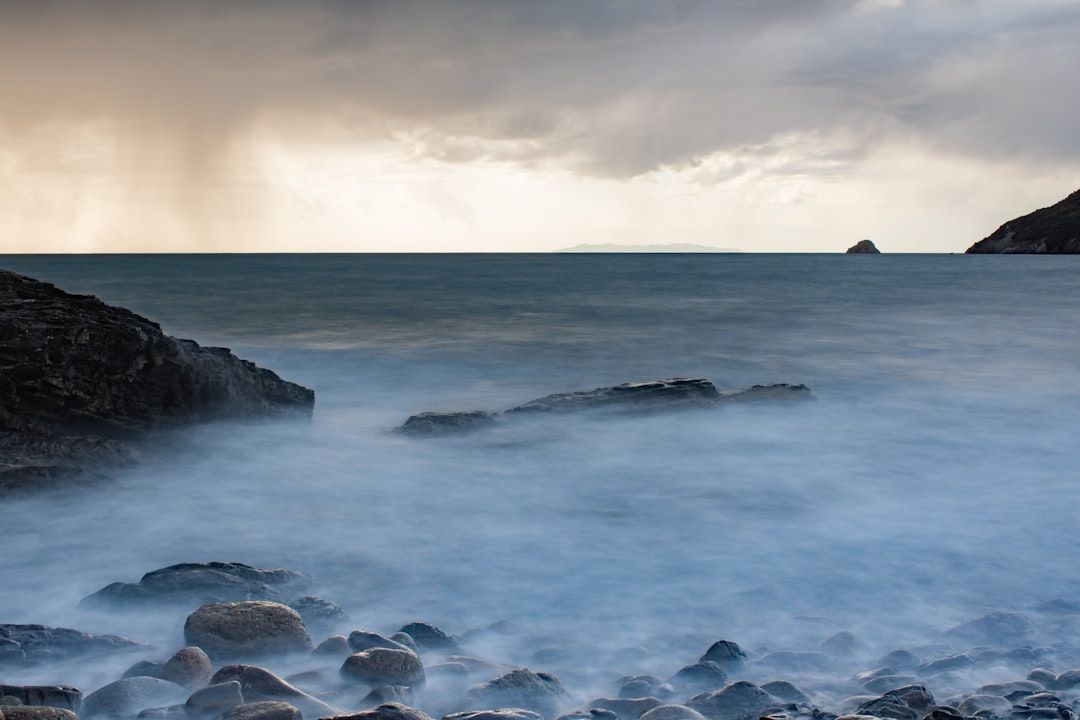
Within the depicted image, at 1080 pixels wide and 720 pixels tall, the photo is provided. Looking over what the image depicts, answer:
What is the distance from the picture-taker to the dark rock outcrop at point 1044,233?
12988cm

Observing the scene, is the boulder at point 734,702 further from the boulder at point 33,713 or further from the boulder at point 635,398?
the boulder at point 635,398

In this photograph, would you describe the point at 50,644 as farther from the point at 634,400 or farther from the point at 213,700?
the point at 634,400

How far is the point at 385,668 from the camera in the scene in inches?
186

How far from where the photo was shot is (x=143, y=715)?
169 inches

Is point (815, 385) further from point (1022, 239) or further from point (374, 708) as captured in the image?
point (1022, 239)

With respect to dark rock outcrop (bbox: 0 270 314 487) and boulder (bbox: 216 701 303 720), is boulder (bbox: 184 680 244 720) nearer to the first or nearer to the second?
boulder (bbox: 216 701 303 720)

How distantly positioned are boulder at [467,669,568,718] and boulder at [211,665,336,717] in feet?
2.48

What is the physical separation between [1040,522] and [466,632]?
5.53 metres

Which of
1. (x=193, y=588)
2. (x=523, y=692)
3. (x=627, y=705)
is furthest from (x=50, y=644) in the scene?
(x=627, y=705)

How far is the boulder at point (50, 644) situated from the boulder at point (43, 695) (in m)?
0.74

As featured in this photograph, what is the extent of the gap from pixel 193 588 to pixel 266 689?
1823 mm

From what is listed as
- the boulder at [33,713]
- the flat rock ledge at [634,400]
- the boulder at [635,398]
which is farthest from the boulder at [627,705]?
the boulder at [635,398]

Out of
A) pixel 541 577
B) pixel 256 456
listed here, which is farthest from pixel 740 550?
pixel 256 456

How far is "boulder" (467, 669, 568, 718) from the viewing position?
451 centimetres
